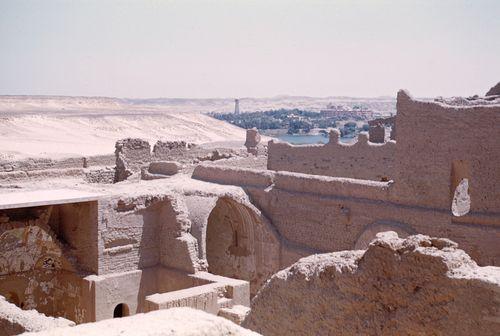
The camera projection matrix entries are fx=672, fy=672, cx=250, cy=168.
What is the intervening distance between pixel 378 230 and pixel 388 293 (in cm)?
701

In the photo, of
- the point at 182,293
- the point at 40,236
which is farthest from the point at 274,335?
the point at 40,236

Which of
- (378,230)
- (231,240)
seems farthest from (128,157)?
(378,230)

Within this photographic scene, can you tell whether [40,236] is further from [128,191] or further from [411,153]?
[411,153]

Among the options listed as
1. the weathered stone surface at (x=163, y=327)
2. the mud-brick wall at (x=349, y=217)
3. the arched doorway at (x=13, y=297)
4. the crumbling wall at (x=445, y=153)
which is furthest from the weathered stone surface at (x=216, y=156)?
the weathered stone surface at (x=163, y=327)

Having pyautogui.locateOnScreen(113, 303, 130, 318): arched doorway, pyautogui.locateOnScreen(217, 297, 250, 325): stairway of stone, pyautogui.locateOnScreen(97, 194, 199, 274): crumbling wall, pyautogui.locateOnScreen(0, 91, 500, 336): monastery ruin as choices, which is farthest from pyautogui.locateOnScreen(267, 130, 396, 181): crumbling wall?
pyautogui.locateOnScreen(113, 303, 130, 318): arched doorway

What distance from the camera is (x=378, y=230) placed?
14977 mm

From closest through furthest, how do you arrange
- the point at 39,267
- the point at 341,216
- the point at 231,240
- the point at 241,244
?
the point at 341,216 < the point at 39,267 < the point at 241,244 < the point at 231,240

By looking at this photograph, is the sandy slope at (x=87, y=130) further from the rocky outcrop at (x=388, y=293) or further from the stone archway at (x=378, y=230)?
the rocky outcrop at (x=388, y=293)

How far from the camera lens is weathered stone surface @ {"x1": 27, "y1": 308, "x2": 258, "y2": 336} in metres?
4.33

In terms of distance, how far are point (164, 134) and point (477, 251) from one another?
219 feet

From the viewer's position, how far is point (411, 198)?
15156 millimetres

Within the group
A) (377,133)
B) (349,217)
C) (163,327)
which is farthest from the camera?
(377,133)

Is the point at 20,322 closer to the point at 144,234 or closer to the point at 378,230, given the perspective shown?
the point at 144,234

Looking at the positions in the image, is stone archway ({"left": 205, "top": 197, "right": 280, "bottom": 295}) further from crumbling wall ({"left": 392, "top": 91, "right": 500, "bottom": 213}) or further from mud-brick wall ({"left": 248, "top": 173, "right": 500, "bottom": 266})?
crumbling wall ({"left": 392, "top": 91, "right": 500, "bottom": 213})
